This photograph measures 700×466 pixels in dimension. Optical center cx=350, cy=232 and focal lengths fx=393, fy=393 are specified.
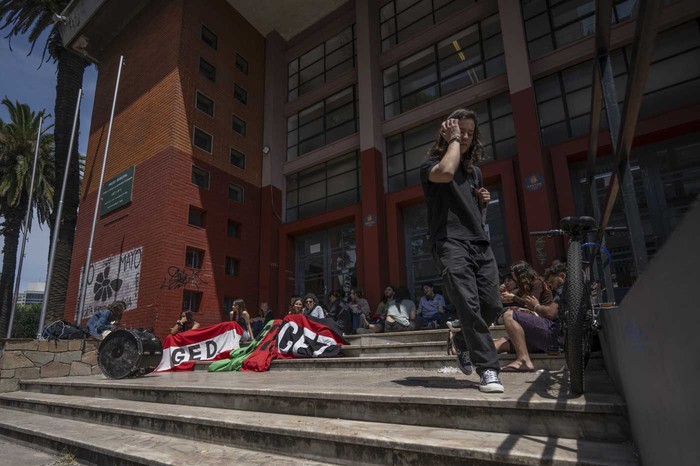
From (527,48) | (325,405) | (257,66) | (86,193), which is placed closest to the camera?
(325,405)

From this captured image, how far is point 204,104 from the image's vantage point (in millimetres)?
14812

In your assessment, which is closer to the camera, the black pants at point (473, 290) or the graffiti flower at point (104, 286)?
the black pants at point (473, 290)

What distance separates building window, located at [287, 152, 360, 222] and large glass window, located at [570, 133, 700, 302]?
7.77 metres

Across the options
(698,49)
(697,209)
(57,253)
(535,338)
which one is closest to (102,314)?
(57,253)

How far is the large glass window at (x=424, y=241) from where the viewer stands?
35.4ft

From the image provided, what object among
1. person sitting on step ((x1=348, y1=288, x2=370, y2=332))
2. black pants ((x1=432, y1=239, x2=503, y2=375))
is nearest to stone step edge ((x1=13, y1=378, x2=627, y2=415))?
black pants ((x1=432, y1=239, x2=503, y2=375))

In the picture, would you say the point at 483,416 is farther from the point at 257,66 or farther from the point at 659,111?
the point at 257,66

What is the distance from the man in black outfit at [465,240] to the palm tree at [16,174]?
24065 millimetres

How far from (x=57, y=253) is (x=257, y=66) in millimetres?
10930

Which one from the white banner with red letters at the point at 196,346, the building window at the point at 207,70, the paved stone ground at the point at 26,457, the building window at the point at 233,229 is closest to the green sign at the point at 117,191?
the building window at the point at 233,229

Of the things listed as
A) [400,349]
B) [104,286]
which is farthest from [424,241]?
[104,286]

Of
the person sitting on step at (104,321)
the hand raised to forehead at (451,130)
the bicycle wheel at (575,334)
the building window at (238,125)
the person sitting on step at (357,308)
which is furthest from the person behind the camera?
the building window at (238,125)

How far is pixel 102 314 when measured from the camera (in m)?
9.23

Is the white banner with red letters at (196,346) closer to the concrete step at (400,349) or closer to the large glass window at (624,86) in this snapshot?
the concrete step at (400,349)
